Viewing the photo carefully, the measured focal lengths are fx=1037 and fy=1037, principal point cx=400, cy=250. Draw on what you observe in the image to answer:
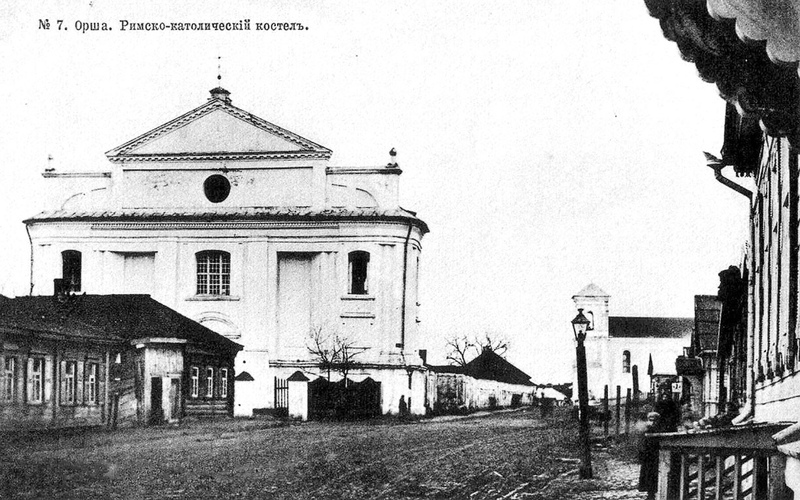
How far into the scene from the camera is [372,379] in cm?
1532

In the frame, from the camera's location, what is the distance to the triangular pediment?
41.8ft

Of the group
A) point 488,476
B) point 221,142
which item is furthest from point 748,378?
point 221,142

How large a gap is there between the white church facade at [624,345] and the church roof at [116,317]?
5.34m

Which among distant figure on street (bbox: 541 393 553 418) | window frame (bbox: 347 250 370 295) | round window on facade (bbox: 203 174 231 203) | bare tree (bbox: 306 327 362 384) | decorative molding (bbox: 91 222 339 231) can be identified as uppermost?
round window on facade (bbox: 203 174 231 203)

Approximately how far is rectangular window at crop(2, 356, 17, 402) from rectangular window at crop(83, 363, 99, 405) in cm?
227

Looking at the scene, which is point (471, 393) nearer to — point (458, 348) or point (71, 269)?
point (458, 348)

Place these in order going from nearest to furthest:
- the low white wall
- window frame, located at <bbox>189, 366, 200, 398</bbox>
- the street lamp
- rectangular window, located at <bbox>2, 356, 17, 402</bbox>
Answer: the street lamp, rectangular window, located at <bbox>2, 356, 17, 402</bbox>, window frame, located at <bbox>189, 366, 200, 398</bbox>, the low white wall

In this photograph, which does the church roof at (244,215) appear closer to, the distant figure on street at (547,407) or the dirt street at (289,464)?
the dirt street at (289,464)

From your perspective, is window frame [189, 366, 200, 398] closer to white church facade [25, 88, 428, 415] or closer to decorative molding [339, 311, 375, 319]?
white church facade [25, 88, 428, 415]

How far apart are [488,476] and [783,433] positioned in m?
8.96

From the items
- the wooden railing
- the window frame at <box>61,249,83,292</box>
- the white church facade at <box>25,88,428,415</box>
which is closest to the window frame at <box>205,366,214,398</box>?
the white church facade at <box>25,88,428,415</box>

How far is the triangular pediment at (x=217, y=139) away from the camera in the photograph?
12742 millimetres

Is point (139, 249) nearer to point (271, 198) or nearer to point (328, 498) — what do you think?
point (271, 198)

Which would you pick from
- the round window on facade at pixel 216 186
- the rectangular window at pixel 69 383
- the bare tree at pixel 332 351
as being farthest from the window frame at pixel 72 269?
the bare tree at pixel 332 351
